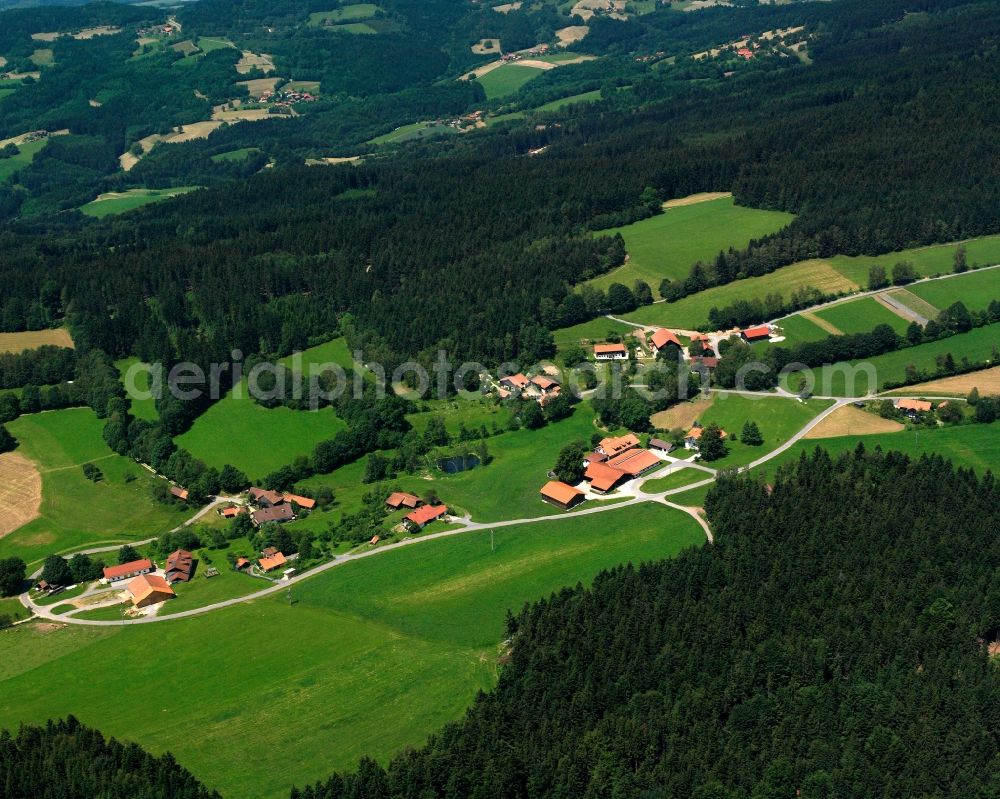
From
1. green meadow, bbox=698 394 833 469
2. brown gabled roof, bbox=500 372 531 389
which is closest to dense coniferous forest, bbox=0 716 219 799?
green meadow, bbox=698 394 833 469

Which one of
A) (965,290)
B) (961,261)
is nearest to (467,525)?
(965,290)

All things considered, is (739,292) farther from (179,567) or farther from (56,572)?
(56,572)

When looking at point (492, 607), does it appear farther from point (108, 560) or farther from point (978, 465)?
point (978, 465)

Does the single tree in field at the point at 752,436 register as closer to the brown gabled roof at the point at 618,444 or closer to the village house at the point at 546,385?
the brown gabled roof at the point at 618,444

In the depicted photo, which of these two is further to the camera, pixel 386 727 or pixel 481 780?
pixel 386 727

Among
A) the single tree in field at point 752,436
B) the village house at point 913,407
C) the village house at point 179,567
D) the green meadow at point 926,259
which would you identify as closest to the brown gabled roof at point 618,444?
the single tree in field at point 752,436

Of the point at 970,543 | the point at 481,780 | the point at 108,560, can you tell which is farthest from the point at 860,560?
the point at 108,560
